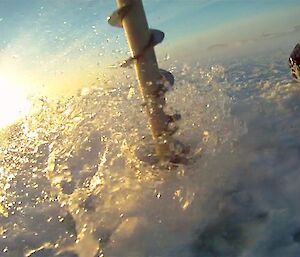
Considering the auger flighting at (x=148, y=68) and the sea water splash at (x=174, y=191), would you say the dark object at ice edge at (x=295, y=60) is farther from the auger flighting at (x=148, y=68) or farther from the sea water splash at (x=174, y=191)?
the auger flighting at (x=148, y=68)

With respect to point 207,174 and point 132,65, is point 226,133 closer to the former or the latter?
point 207,174

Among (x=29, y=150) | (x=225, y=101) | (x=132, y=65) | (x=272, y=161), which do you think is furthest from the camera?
(x=29, y=150)

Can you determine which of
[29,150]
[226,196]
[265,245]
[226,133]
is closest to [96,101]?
[29,150]

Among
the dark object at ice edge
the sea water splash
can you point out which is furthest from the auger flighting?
the dark object at ice edge

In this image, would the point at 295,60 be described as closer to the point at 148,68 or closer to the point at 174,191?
the point at 148,68

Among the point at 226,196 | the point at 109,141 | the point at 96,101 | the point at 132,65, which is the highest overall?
the point at 132,65

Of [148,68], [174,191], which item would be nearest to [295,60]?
[148,68]
